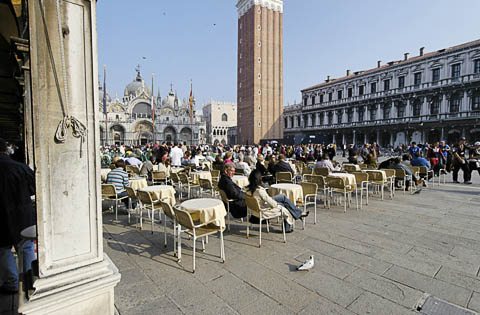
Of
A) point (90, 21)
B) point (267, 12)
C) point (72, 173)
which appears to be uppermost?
point (267, 12)

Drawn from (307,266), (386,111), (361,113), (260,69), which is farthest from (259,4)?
(307,266)

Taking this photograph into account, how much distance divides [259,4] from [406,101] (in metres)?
24.6

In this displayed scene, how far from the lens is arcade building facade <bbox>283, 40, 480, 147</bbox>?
1010 inches

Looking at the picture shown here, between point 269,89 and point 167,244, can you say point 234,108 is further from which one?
point 167,244

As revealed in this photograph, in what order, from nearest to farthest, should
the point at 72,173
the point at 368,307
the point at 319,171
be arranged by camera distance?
the point at 72,173
the point at 368,307
the point at 319,171

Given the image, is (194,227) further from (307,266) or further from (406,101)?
(406,101)

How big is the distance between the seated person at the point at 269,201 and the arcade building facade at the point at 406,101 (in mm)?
30759

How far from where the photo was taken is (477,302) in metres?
2.33

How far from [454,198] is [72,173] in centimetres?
881

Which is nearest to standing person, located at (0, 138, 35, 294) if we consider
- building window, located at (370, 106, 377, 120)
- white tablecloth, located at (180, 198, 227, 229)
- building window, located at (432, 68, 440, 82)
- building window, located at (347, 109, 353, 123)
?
white tablecloth, located at (180, 198, 227, 229)

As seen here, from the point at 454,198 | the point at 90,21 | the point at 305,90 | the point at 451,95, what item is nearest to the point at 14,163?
the point at 90,21

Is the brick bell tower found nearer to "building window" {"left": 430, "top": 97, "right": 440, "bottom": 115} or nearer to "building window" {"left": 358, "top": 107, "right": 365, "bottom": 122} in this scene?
"building window" {"left": 358, "top": 107, "right": 365, "bottom": 122}

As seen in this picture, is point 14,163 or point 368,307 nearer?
point 368,307

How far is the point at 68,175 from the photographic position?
1.77 metres
